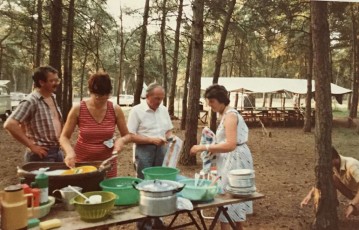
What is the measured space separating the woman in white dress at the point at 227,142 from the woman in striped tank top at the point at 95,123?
87 cm

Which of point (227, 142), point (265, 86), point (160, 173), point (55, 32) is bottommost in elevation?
point (160, 173)

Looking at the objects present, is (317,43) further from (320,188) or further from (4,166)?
(4,166)

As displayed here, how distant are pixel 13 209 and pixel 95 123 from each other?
4.68 feet

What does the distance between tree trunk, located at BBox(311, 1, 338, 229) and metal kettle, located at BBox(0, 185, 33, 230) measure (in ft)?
12.0

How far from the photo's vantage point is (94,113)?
339cm

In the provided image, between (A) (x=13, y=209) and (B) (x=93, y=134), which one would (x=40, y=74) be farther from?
(A) (x=13, y=209)

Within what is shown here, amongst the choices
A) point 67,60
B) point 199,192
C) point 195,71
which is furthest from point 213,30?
point 199,192

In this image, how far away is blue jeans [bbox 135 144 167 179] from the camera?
4.39 metres

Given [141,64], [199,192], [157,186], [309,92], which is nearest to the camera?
[157,186]

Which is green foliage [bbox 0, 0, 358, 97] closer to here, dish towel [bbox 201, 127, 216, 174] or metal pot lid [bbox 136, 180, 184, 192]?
dish towel [bbox 201, 127, 216, 174]

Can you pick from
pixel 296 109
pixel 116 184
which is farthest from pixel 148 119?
pixel 296 109

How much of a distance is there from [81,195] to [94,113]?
1.06 meters

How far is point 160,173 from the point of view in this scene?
3.27m

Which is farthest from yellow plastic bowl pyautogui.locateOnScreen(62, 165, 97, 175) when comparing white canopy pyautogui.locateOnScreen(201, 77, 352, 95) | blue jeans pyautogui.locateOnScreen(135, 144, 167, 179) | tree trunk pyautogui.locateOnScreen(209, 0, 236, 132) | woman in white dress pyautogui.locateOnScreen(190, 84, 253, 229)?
white canopy pyautogui.locateOnScreen(201, 77, 352, 95)
